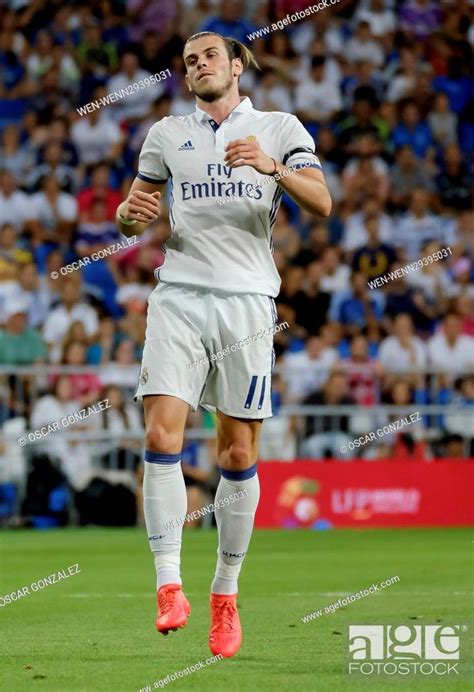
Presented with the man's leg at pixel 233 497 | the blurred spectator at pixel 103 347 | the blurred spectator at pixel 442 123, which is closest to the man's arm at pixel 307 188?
the man's leg at pixel 233 497

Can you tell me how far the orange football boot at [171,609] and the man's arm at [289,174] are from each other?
6.12 ft

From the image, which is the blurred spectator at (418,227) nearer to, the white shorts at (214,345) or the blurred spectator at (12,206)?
the blurred spectator at (12,206)

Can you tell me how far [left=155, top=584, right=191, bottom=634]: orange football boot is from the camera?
6590mm

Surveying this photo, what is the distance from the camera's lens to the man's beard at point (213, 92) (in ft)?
24.2

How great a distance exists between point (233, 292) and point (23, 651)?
6.38 feet

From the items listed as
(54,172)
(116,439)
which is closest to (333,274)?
(116,439)

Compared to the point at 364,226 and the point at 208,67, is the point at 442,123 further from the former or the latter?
the point at 208,67

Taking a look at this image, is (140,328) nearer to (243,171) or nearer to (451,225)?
(451,225)

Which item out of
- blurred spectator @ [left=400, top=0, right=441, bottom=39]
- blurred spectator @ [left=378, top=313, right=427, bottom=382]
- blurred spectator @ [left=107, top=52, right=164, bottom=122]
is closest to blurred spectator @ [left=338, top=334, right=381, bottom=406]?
blurred spectator @ [left=378, top=313, right=427, bottom=382]

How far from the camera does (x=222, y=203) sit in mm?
7262

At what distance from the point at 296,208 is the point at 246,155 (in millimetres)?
15072

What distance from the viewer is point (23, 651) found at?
7.06 metres

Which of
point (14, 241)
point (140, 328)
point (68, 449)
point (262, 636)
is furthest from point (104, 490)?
point (262, 636)

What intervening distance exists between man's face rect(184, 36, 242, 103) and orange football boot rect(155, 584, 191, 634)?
2386 millimetres
